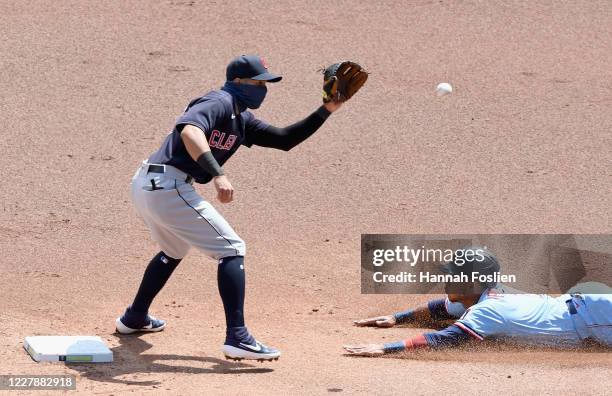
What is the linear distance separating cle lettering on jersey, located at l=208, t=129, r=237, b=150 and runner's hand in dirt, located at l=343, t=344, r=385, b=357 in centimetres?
142

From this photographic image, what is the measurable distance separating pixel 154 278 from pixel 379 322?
1613 mm

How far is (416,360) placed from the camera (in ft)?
20.9

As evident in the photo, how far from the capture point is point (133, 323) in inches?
263

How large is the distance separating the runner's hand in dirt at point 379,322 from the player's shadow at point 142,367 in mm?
1351

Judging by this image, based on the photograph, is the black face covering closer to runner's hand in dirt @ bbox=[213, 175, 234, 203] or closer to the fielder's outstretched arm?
the fielder's outstretched arm

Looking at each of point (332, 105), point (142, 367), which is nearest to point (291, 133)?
point (332, 105)

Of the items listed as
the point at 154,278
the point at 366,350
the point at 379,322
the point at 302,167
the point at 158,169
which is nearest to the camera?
the point at 158,169

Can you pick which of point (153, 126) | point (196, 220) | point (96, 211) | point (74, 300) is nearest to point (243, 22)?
point (153, 126)

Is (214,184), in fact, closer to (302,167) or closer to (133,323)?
(133,323)

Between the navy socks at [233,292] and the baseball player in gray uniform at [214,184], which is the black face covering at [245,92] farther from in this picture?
the navy socks at [233,292]

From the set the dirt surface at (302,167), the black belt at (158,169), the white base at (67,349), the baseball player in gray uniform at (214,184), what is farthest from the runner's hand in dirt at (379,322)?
the white base at (67,349)

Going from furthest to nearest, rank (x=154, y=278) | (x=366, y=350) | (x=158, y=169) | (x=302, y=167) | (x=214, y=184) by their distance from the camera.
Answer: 1. (x=302, y=167)
2. (x=154, y=278)
3. (x=366, y=350)
4. (x=158, y=169)
5. (x=214, y=184)

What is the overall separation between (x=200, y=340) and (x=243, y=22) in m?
6.64

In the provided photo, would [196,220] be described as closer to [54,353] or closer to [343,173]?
[54,353]
